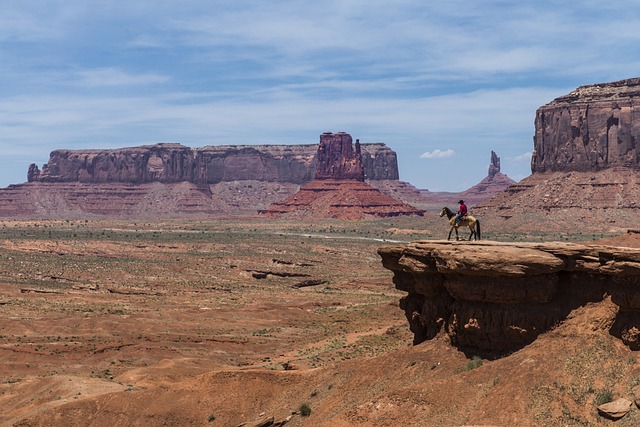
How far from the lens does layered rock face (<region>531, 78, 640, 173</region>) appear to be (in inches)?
6260

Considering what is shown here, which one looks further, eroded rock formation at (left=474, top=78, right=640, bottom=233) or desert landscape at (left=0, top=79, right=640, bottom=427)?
eroded rock formation at (left=474, top=78, right=640, bottom=233)

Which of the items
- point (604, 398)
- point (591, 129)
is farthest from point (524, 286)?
point (591, 129)

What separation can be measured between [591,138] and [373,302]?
103m

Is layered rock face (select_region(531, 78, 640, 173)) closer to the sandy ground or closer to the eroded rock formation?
the eroded rock formation

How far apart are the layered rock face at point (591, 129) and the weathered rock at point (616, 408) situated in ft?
472

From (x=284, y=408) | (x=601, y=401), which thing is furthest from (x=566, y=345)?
(x=284, y=408)

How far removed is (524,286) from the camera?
82.7 feet

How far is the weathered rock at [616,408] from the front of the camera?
21.4 m

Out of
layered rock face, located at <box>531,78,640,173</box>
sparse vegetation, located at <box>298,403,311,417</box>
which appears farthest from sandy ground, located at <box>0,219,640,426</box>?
layered rock face, located at <box>531,78,640,173</box>

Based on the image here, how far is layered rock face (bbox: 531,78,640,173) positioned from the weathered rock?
144 m

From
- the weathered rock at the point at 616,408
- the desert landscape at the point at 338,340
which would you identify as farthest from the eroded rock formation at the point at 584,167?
the weathered rock at the point at 616,408

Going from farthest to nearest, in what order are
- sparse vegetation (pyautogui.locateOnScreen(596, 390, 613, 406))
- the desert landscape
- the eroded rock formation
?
the eroded rock formation, the desert landscape, sparse vegetation (pyautogui.locateOnScreen(596, 390, 613, 406))

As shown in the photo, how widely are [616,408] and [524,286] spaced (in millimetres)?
4687

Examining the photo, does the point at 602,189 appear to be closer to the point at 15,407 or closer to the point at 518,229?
the point at 518,229
